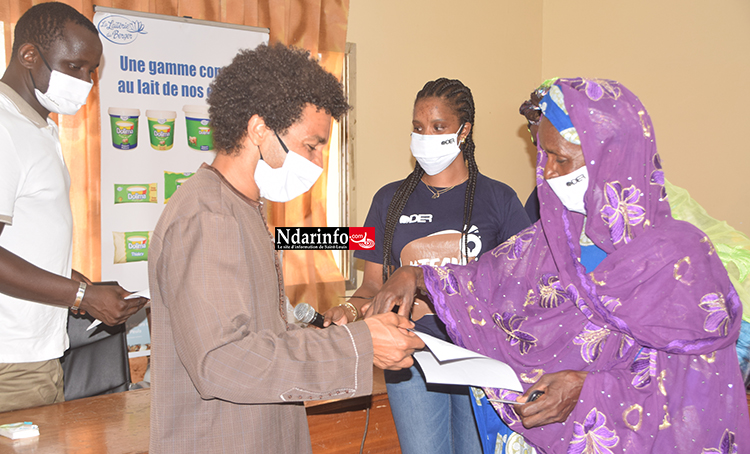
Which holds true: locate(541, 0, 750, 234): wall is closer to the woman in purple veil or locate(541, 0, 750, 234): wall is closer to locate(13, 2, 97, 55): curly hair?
the woman in purple veil

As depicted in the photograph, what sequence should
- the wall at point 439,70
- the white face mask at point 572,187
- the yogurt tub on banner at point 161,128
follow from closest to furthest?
the white face mask at point 572,187
the yogurt tub on banner at point 161,128
the wall at point 439,70

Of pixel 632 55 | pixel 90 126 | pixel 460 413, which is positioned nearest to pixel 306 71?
pixel 460 413

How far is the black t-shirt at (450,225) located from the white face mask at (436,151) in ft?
0.38

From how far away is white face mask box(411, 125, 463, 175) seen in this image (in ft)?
6.90

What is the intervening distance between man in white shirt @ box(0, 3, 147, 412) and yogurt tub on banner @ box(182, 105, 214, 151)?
1.30 m

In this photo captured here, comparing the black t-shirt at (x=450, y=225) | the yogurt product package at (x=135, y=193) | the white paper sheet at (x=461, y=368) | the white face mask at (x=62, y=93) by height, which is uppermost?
the white face mask at (x=62, y=93)

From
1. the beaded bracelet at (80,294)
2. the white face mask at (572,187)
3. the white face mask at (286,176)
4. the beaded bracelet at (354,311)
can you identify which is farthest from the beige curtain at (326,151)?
the white face mask at (572,187)

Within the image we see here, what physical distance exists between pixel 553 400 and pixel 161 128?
287 centimetres

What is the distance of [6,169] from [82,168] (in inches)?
59.4

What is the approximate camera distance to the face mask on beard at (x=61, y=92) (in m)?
2.00

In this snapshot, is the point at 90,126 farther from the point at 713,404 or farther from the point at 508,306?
the point at 713,404

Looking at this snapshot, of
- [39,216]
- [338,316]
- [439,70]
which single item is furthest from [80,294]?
[439,70]

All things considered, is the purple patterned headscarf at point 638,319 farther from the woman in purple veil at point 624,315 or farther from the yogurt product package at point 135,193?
the yogurt product package at point 135,193

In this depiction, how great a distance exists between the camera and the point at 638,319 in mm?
1210
